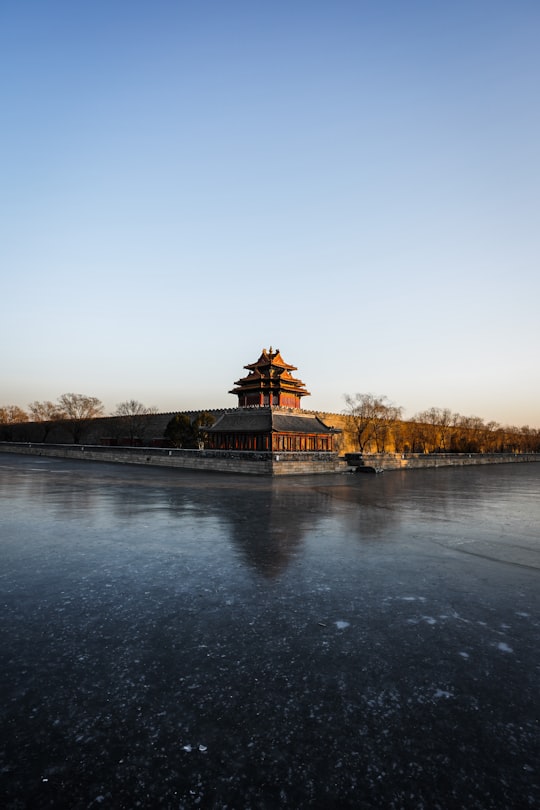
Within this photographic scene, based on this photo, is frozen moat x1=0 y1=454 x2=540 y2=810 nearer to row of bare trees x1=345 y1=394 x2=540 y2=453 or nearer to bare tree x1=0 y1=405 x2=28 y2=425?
row of bare trees x1=345 y1=394 x2=540 y2=453

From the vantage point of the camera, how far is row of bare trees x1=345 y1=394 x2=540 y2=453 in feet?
185

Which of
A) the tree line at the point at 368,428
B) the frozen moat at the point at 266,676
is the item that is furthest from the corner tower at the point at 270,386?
the frozen moat at the point at 266,676

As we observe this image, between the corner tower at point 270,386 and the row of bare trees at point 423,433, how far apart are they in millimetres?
15341

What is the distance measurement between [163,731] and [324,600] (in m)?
2.98

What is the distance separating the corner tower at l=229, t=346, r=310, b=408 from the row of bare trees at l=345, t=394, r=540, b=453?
15341 millimetres

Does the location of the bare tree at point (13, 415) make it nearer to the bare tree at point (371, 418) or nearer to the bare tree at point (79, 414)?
the bare tree at point (79, 414)

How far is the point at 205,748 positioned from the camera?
2.74 meters

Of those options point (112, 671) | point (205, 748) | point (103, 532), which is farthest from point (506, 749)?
point (103, 532)

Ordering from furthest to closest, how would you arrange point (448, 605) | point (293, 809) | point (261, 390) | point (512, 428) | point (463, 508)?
point (512, 428) < point (261, 390) < point (463, 508) < point (448, 605) < point (293, 809)

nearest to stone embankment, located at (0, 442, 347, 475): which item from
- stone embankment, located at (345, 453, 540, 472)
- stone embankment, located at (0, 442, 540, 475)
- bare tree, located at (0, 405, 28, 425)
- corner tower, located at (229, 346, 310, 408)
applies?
stone embankment, located at (0, 442, 540, 475)

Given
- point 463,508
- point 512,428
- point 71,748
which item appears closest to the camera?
point 71,748

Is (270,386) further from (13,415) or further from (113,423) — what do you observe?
(13,415)

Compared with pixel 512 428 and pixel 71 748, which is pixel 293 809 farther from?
pixel 512 428

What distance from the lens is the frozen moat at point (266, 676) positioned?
250 cm
